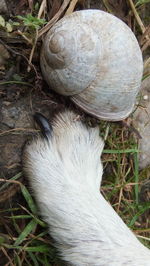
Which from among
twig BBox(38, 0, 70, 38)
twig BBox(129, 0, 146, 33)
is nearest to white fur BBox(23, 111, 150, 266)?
twig BBox(38, 0, 70, 38)

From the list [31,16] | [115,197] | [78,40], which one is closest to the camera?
[78,40]

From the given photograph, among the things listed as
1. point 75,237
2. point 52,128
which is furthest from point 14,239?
point 52,128

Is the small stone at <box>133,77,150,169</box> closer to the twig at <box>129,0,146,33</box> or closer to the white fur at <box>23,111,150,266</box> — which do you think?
the twig at <box>129,0,146,33</box>

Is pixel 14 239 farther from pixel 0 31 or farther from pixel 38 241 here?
pixel 0 31

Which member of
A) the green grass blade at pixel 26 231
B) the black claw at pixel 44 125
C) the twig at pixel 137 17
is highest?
the twig at pixel 137 17

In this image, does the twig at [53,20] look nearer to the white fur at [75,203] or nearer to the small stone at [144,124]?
the white fur at [75,203]

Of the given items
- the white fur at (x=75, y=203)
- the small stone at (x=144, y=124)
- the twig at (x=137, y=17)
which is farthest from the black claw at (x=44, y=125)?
the twig at (x=137, y=17)
